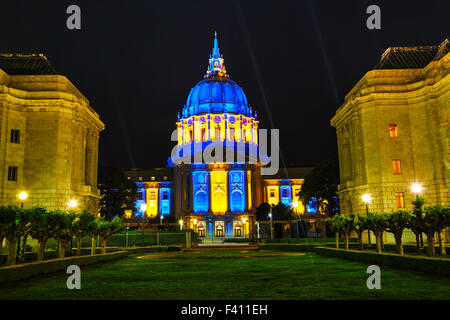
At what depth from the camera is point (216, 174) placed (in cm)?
12781

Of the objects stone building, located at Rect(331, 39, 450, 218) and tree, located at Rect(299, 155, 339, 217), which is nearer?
stone building, located at Rect(331, 39, 450, 218)

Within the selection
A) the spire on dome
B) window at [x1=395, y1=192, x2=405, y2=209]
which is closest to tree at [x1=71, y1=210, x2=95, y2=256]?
window at [x1=395, y1=192, x2=405, y2=209]

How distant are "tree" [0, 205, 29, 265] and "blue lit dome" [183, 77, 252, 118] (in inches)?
4767

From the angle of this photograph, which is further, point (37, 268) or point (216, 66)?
point (216, 66)

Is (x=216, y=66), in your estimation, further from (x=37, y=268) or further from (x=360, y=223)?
(x=37, y=268)

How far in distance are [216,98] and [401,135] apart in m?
98.6

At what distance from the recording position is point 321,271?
21.0 metres

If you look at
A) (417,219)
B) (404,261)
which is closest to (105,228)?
(404,261)

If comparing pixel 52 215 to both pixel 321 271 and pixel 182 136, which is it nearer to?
pixel 321 271

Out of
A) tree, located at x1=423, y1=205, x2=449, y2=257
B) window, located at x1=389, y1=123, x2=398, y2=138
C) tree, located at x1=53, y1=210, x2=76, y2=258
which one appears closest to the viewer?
tree, located at x1=423, y1=205, x2=449, y2=257

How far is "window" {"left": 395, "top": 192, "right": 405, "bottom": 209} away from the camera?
161 feet

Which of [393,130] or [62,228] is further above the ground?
[393,130]

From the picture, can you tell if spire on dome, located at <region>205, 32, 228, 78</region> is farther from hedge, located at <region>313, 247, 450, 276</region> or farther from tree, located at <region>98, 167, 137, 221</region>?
hedge, located at <region>313, 247, 450, 276</region>

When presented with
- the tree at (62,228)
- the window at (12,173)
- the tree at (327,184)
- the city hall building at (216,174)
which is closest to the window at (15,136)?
the window at (12,173)
